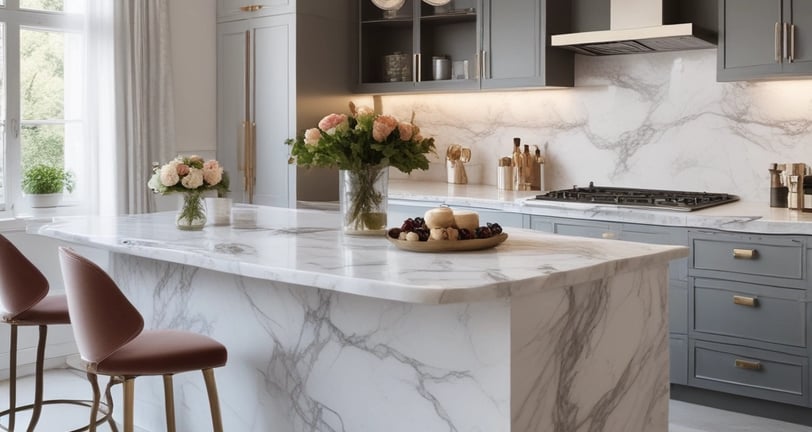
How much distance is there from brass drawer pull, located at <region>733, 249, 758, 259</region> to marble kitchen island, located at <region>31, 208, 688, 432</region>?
3.80 feet

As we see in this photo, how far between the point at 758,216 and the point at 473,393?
6.96 feet

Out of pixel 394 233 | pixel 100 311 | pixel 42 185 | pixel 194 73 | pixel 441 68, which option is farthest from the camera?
pixel 194 73

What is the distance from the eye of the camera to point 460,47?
584 cm

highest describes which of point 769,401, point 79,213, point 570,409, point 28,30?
point 28,30

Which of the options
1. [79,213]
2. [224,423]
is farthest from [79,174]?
[224,423]

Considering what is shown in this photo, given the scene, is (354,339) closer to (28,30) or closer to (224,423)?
(224,423)

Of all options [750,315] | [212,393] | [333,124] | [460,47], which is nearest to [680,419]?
[750,315]

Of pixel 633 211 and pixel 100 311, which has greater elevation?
pixel 633 211

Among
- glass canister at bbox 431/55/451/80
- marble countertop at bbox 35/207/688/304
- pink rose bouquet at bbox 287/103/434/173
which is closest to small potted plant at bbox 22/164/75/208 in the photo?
marble countertop at bbox 35/207/688/304

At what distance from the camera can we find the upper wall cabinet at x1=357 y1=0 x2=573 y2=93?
17.0ft

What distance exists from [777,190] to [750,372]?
0.93 meters

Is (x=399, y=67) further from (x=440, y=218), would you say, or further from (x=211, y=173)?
(x=440, y=218)

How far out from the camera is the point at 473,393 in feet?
8.32

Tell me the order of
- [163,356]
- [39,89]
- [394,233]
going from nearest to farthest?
[163,356]
[394,233]
[39,89]
